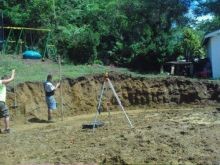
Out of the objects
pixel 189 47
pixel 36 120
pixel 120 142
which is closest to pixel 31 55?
pixel 36 120

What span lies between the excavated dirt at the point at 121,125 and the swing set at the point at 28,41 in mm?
8520

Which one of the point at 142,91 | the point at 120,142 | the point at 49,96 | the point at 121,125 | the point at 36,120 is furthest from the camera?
the point at 142,91

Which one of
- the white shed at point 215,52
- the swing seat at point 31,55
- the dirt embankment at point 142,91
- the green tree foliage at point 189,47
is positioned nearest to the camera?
the dirt embankment at point 142,91

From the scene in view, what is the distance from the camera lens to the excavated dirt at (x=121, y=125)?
484 inches

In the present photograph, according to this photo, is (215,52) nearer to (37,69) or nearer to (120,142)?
(37,69)

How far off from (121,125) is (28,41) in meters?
15.7

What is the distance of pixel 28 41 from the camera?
3172 centimetres

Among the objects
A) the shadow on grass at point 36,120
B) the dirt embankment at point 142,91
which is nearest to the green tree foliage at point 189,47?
the dirt embankment at point 142,91

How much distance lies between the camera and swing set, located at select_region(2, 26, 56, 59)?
30.5 metres

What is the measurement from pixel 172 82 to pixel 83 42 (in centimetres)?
855

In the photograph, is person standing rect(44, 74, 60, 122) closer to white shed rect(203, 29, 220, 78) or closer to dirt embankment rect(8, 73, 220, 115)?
dirt embankment rect(8, 73, 220, 115)

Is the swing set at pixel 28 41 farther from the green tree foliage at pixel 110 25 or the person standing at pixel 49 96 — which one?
the person standing at pixel 49 96

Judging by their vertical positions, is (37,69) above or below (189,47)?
below

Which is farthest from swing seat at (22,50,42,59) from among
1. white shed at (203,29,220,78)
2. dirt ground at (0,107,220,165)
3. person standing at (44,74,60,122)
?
white shed at (203,29,220,78)
